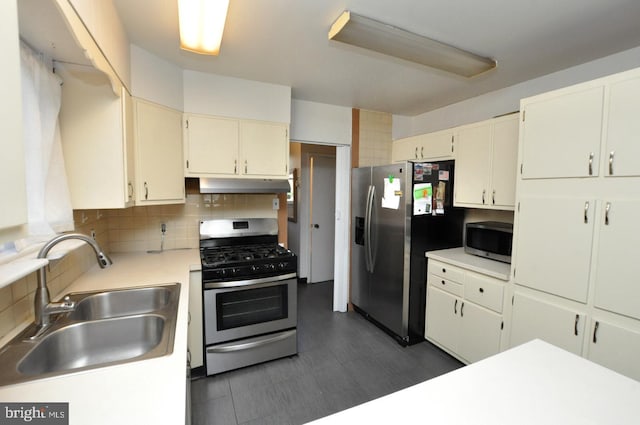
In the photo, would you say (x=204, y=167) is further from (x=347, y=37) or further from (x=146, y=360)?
(x=146, y=360)

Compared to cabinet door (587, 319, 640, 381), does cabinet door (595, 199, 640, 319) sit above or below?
above

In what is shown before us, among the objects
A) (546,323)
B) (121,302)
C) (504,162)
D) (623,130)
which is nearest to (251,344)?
(121,302)

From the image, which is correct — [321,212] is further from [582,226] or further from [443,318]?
[582,226]

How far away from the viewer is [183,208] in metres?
2.70

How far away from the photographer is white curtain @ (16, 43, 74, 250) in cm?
109

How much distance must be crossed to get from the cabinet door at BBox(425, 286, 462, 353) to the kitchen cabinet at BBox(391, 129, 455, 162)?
1379 mm

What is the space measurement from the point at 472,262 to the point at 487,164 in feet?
2.89

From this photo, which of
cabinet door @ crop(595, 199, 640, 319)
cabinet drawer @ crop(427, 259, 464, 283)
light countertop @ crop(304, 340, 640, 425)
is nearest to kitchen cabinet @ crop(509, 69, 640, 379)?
cabinet door @ crop(595, 199, 640, 319)

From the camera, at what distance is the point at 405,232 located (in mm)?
2684

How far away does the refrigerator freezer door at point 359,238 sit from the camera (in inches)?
127

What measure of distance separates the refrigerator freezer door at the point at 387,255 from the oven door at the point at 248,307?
1.05 meters

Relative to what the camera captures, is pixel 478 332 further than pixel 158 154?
Yes

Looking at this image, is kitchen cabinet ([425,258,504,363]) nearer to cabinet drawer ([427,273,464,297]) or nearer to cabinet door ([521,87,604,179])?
cabinet drawer ([427,273,464,297])

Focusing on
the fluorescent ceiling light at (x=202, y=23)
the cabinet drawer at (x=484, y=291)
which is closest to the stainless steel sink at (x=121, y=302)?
the fluorescent ceiling light at (x=202, y=23)
